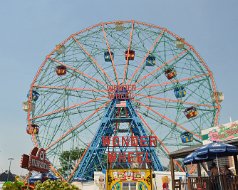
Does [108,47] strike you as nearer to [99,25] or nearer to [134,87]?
[99,25]

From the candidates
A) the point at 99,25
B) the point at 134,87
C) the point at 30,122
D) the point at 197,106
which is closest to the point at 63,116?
the point at 30,122

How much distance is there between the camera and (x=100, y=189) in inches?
880

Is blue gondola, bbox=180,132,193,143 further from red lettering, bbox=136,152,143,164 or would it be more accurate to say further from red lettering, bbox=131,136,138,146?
red lettering, bbox=136,152,143,164

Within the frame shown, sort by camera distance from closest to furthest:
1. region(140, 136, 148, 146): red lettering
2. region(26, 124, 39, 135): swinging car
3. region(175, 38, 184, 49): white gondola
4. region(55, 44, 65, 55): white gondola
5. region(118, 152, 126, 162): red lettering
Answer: region(118, 152, 126, 162): red lettering → region(140, 136, 148, 146): red lettering → region(26, 124, 39, 135): swinging car → region(55, 44, 65, 55): white gondola → region(175, 38, 184, 49): white gondola

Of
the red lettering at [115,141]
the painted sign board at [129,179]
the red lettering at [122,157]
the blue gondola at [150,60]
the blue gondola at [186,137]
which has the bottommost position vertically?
the painted sign board at [129,179]

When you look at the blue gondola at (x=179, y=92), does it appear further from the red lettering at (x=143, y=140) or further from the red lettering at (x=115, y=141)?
the red lettering at (x=115, y=141)

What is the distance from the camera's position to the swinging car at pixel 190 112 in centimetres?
2870

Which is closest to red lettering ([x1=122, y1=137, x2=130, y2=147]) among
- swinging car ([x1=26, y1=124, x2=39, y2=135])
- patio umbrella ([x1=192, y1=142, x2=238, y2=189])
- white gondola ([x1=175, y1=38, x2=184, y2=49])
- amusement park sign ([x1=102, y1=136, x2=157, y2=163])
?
amusement park sign ([x1=102, y1=136, x2=157, y2=163])

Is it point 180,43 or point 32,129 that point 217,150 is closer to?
point 32,129

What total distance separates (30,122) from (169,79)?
15.5m

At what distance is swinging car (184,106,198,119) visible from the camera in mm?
28703

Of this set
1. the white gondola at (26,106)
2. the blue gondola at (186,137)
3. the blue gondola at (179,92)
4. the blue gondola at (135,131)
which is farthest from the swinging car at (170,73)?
the white gondola at (26,106)

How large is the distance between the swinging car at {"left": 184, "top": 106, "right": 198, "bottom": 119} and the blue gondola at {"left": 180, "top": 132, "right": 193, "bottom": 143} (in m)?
1.96

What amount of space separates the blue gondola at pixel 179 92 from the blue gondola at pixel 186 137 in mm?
4117
